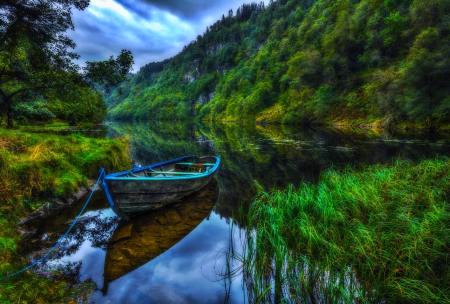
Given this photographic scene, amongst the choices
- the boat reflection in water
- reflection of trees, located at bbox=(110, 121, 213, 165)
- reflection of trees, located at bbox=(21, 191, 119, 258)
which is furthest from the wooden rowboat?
reflection of trees, located at bbox=(110, 121, 213, 165)

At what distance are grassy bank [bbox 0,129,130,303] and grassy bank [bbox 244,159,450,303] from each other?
344 centimetres

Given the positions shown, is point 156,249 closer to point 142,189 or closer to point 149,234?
point 149,234

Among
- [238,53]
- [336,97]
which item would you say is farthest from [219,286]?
[238,53]

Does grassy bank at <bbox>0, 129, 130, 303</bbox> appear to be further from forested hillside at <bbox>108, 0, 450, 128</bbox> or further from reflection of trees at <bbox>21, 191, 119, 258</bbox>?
forested hillside at <bbox>108, 0, 450, 128</bbox>

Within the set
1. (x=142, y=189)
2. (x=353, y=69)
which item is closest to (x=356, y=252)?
(x=142, y=189)

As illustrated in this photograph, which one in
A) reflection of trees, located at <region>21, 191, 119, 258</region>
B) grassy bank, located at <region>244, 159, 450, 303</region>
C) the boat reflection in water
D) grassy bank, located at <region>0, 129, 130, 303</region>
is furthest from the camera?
reflection of trees, located at <region>21, 191, 119, 258</region>

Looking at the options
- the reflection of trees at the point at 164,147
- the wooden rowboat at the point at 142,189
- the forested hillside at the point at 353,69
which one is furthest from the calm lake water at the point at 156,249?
the forested hillside at the point at 353,69

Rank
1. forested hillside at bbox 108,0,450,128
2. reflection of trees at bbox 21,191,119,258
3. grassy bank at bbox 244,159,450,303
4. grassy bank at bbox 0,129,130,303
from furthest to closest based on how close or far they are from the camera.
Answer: forested hillside at bbox 108,0,450,128
reflection of trees at bbox 21,191,119,258
grassy bank at bbox 0,129,130,303
grassy bank at bbox 244,159,450,303

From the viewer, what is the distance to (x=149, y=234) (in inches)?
238

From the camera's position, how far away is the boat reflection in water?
4.82m

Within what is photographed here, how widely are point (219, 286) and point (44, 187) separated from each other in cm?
617

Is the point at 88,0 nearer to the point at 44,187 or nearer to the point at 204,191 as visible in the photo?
the point at 44,187

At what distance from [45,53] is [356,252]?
14322 mm

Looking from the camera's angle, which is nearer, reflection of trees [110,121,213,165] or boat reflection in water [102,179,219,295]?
boat reflection in water [102,179,219,295]
